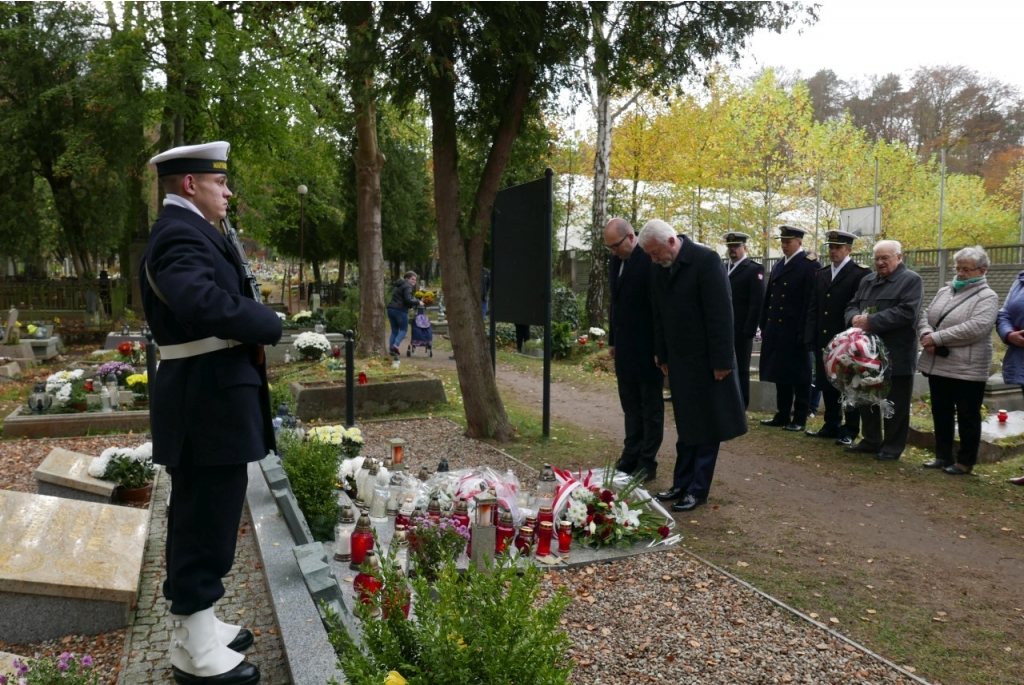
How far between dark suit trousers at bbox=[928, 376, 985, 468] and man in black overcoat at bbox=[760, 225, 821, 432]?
6.14 ft

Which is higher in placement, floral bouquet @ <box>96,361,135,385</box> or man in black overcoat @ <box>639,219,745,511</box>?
man in black overcoat @ <box>639,219,745,511</box>

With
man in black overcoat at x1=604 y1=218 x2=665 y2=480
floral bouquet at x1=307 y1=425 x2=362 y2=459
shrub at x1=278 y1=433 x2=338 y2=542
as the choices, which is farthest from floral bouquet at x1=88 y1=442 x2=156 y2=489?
man in black overcoat at x1=604 y1=218 x2=665 y2=480

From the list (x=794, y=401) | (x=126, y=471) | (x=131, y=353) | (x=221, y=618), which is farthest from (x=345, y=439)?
(x=131, y=353)

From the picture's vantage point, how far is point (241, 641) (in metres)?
3.41

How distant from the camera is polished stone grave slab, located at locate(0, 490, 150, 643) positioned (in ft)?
11.8

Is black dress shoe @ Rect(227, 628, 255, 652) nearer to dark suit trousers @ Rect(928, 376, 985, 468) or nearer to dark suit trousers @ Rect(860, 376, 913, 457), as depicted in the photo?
dark suit trousers @ Rect(928, 376, 985, 468)

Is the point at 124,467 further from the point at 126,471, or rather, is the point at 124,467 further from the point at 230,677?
the point at 230,677

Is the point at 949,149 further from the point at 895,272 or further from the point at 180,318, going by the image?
the point at 180,318

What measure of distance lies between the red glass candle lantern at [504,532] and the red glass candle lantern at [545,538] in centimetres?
19

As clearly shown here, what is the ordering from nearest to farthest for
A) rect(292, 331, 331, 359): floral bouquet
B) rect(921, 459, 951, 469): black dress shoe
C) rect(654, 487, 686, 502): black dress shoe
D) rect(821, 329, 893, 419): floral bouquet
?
rect(654, 487, 686, 502): black dress shoe → rect(921, 459, 951, 469): black dress shoe → rect(821, 329, 893, 419): floral bouquet → rect(292, 331, 331, 359): floral bouquet

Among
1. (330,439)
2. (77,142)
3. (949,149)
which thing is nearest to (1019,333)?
(330,439)

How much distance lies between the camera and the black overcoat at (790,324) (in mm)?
8930

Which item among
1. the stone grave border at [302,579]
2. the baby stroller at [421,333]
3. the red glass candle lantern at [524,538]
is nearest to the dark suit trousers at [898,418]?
the stone grave border at [302,579]

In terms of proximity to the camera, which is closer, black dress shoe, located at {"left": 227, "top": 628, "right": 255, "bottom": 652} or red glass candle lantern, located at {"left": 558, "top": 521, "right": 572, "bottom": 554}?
black dress shoe, located at {"left": 227, "top": 628, "right": 255, "bottom": 652}
